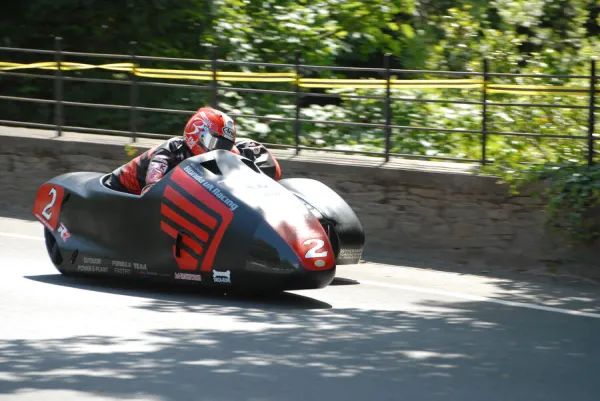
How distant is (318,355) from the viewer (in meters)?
7.46

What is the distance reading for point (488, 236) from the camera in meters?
11.2

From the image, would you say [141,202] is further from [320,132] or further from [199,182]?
[320,132]

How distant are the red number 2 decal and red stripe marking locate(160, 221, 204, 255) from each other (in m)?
1.35

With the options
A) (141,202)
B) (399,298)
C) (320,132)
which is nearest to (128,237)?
(141,202)

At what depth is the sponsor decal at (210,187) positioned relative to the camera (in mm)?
8977

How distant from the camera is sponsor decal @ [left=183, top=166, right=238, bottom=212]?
898 cm

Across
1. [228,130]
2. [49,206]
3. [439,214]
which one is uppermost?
[228,130]

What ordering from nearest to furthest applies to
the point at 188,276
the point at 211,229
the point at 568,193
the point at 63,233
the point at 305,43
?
the point at 211,229 → the point at 188,276 → the point at 63,233 → the point at 568,193 → the point at 305,43

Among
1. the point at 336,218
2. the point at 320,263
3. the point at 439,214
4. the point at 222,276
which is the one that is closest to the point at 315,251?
the point at 320,263

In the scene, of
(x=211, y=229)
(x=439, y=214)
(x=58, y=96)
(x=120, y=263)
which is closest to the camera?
(x=211, y=229)

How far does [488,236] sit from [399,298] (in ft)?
6.15

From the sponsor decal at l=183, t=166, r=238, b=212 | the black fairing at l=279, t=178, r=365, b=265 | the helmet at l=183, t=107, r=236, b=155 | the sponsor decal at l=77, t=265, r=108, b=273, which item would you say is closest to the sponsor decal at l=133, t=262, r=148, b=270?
the sponsor decal at l=77, t=265, r=108, b=273

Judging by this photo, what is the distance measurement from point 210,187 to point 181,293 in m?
0.96

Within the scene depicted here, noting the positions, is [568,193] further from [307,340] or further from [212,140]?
[307,340]
